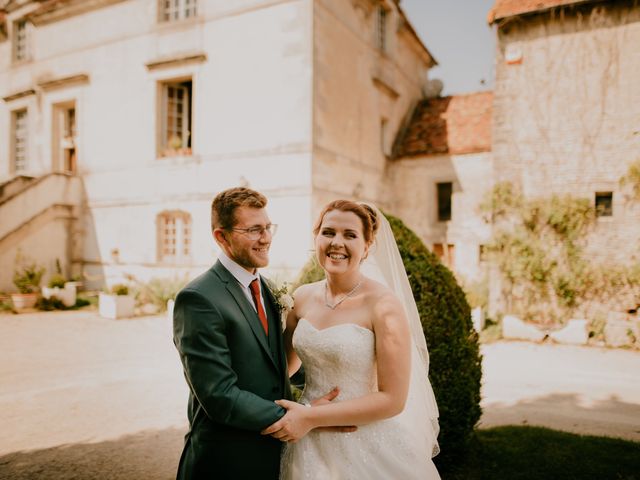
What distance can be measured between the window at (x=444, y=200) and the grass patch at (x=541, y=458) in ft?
39.8

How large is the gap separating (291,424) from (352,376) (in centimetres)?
48

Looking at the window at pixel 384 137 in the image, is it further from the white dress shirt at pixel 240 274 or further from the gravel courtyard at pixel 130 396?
the white dress shirt at pixel 240 274

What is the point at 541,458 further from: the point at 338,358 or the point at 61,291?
the point at 61,291

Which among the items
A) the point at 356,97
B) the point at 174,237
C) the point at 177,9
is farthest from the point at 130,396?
the point at 177,9

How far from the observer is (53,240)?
15.8 metres

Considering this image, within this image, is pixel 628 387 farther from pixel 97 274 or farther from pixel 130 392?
pixel 97 274

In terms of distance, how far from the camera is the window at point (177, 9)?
1459cm

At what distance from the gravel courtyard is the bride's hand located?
267 centimetres

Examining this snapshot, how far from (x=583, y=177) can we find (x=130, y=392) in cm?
1173

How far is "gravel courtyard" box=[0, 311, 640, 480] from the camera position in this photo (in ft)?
15.5

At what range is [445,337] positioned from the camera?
3900 mm

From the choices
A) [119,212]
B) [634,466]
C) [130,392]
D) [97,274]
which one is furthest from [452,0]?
[97,274]

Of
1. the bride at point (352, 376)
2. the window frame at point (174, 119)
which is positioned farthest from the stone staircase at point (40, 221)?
the bride at point (352, 376)


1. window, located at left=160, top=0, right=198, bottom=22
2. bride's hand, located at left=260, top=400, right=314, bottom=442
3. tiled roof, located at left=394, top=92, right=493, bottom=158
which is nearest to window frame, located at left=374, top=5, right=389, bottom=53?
tiled roof, located at left=394, top=92, right=493, bottom=158
